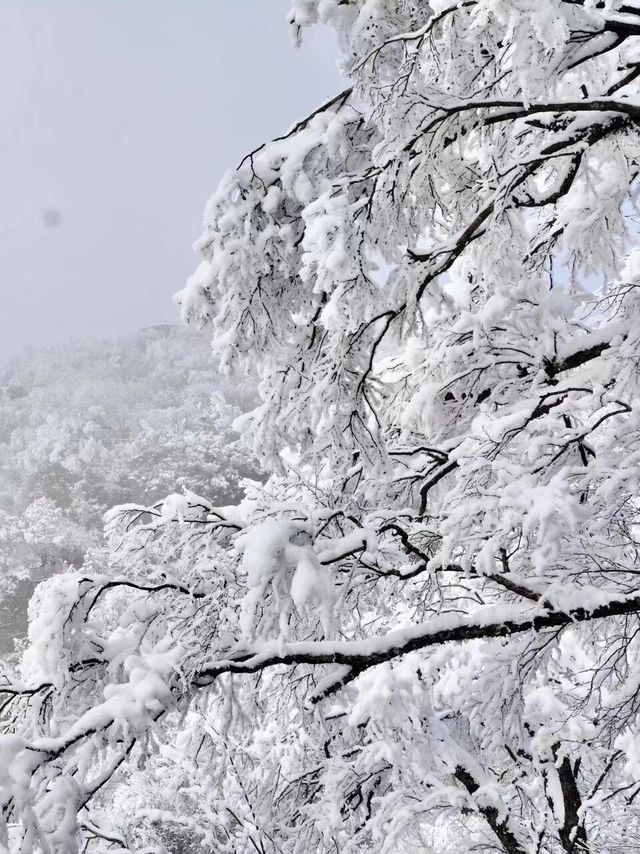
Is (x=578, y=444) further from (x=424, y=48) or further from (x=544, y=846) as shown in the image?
(x=544, y=846)

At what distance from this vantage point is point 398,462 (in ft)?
12.5

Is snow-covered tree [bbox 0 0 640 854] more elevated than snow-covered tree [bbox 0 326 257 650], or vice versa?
snow-covered tree [bbox 0 0 640 854]

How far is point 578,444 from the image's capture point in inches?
113

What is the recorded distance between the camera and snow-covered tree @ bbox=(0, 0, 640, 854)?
2152 mm

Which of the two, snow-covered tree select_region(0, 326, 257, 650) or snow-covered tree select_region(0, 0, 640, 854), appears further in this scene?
snow-covered tree select_region(0, 326, 257, 650)

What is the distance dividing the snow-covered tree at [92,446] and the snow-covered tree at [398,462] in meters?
25.0

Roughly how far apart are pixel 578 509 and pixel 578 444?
1.06 meters

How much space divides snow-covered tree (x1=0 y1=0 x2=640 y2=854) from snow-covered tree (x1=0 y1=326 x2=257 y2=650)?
24954 millimetres

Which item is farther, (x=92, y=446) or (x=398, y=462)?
(x=92, y=446)

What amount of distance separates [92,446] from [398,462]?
146ft

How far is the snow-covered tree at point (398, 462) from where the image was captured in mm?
2152

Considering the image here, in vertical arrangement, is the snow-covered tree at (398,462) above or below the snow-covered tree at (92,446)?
above

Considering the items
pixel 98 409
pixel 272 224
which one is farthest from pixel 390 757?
pixel 98 409

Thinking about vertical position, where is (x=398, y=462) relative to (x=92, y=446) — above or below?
above
